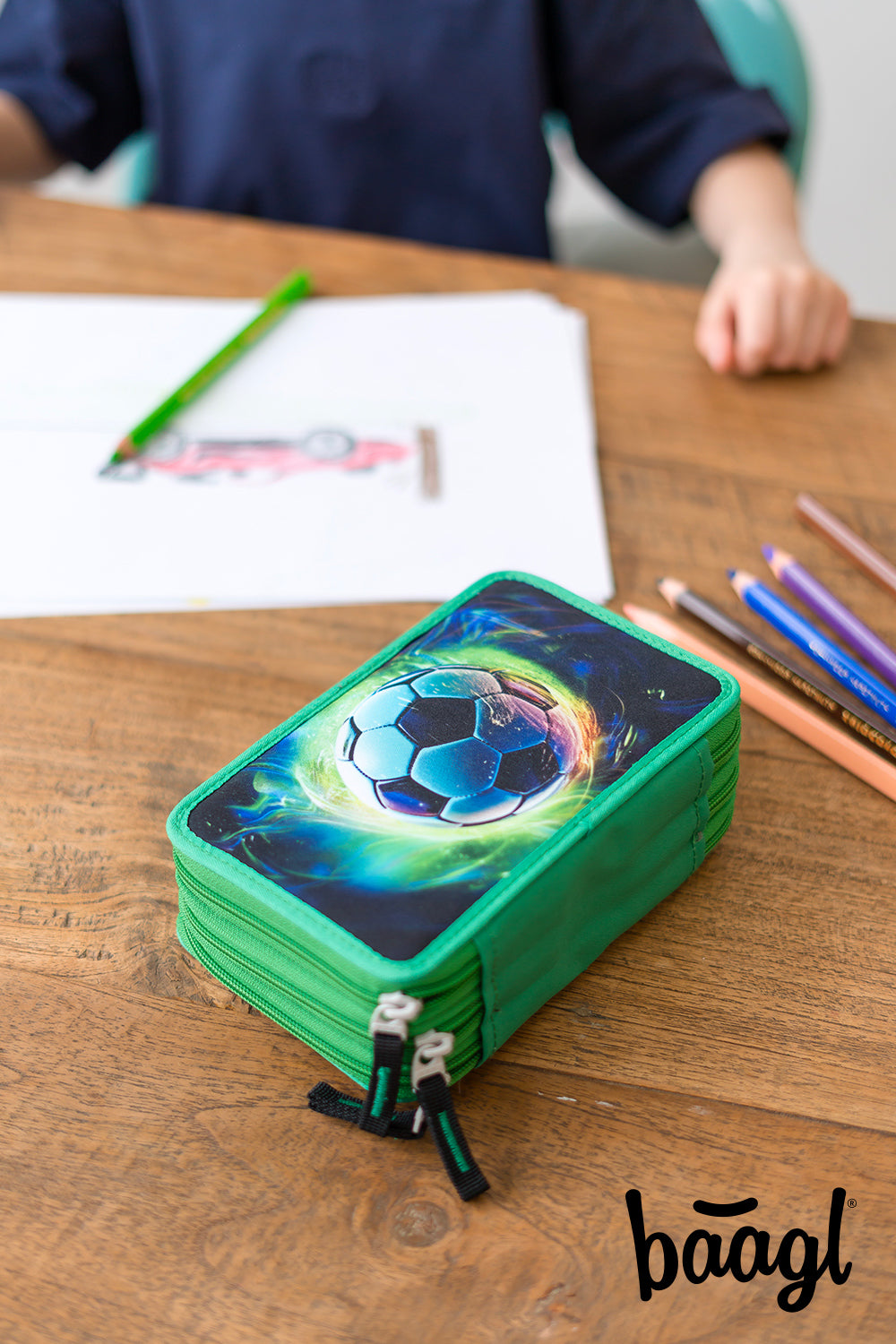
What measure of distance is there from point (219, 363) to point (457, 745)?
38 cm

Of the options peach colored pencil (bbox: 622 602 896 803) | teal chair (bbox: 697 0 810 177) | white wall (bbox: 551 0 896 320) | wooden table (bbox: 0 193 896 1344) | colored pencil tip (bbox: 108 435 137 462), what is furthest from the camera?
white wall (bbox: 551 0 896 320)

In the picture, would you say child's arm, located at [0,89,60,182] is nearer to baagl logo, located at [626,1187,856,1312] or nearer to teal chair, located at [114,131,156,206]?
teal chair, located at [114,131,156,206]

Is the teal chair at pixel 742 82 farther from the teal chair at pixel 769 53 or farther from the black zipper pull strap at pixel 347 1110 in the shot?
the black zipper pull strap at pixel 347 1110

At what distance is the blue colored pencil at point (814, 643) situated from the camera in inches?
17.2

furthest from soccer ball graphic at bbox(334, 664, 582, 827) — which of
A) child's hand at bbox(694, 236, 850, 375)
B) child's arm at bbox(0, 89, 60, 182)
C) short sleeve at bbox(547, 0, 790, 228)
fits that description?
child's arm at bbox(0, 89, 60, 182)

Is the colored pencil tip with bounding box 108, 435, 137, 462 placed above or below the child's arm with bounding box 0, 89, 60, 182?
below

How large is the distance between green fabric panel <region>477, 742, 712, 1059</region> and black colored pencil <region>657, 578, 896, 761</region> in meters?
0.10

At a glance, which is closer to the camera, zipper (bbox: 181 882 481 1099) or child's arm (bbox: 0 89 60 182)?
zipper (bbox: 181 882 481 1099)

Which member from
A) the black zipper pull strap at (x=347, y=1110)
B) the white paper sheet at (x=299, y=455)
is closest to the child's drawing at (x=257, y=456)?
the white paper sheet at (x=299, y=455)

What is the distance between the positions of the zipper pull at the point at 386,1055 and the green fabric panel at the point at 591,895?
3 centimetres

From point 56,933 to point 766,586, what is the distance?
342mm

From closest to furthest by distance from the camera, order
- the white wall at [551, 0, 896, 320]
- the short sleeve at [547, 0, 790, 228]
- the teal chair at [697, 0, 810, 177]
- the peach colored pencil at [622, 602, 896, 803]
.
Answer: the peach colored pencil at [622, 602, 896, 803] → the short sleeve at [547, 0, 790, 228] → the teal chair at [697, 0, 810, 177] → the white wall at [551, 0, 896, 320]

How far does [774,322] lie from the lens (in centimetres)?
64

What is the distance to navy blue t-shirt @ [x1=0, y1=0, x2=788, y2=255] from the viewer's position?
0.85 meters
